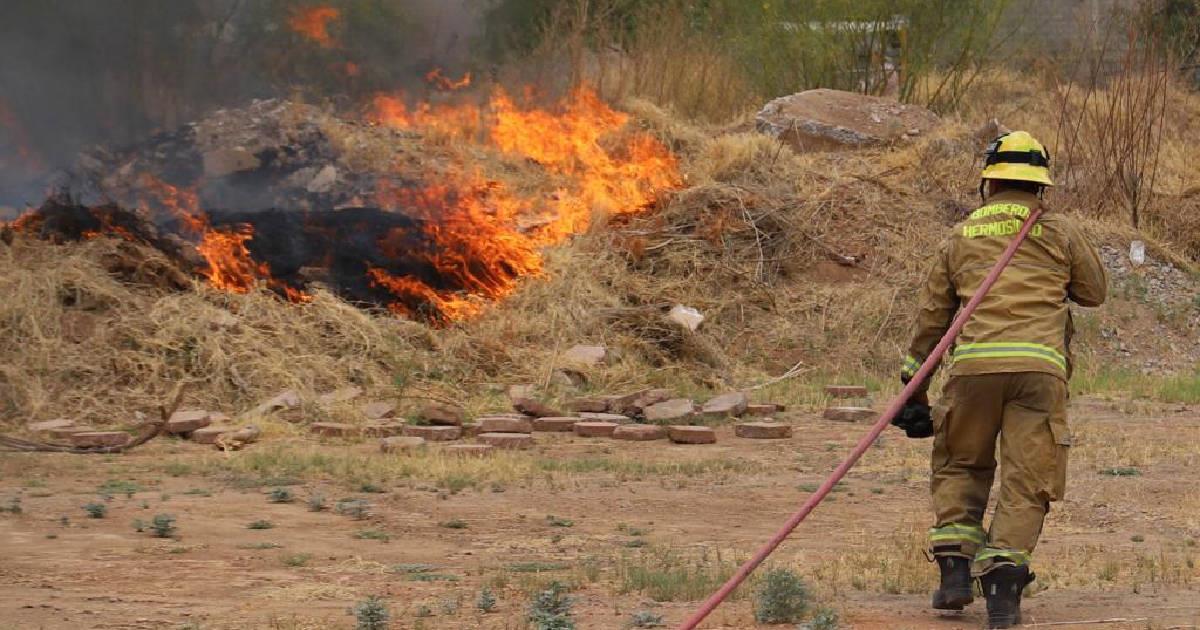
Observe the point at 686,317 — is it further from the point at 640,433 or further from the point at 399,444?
the point at 399,444

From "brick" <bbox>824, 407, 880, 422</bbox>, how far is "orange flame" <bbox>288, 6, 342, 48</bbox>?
22.2ft

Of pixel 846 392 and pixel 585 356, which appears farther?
pixel 585 356

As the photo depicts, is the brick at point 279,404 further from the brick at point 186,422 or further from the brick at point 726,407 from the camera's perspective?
the brick at point 726,407

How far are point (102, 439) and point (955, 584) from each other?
718cm

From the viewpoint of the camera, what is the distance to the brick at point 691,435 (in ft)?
38.5

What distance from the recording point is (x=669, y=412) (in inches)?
499

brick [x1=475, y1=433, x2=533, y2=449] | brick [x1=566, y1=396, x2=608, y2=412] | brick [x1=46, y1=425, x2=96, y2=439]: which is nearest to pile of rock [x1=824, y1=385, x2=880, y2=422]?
brick [x1=566, y1=396, x2=608, y2=412]

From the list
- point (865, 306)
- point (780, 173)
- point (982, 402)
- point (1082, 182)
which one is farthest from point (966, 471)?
point (1082, 182)

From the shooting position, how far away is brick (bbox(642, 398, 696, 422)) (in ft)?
41.4

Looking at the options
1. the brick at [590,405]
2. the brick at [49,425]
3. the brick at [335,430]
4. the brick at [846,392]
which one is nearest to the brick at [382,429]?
the brick at [335,430]

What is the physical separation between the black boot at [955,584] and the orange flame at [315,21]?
11.9 meters

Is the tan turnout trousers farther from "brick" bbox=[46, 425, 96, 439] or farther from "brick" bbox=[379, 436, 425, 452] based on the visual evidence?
"brick" bbox=[46, 425, 96, 439]

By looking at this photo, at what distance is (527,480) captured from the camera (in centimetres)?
977

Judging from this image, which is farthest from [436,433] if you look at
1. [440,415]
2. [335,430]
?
[335,430]
